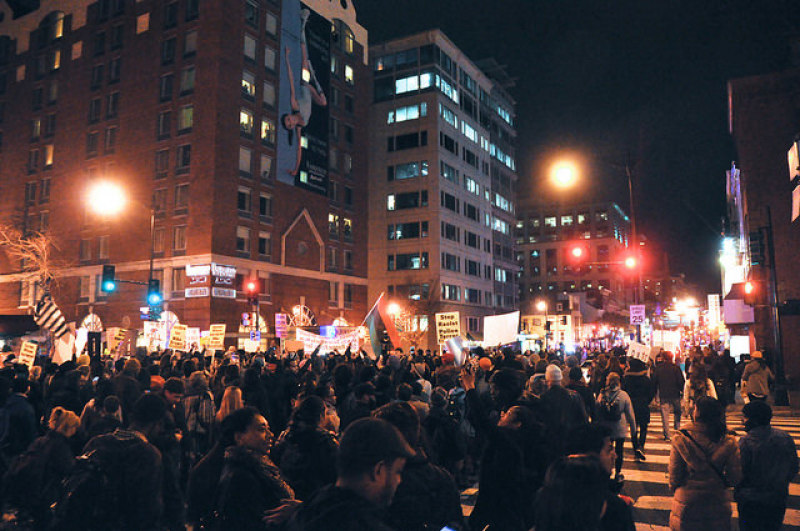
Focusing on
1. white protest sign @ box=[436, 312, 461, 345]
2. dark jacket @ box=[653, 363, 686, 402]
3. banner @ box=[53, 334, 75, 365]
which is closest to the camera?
dark jacket @ box=[653, 363, 686, 402]

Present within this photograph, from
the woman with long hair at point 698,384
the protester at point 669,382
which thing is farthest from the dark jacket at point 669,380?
the woman with long hair at point 698,384

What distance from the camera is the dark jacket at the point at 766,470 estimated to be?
18.1 ft

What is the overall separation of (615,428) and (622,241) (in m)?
137

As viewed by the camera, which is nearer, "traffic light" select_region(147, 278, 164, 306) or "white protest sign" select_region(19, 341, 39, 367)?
"white protest sign" select_region(19, 341, 39, 367)

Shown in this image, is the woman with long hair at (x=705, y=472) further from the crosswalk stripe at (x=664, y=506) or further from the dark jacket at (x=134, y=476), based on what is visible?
the dark jacket at (x=134, y=476)

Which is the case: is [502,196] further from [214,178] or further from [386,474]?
[386,474]

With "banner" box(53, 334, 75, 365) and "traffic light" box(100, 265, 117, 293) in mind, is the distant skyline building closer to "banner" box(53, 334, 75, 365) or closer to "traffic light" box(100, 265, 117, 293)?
"traffic light" box(100, 265, 117, 293)

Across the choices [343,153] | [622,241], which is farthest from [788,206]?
[622,241]

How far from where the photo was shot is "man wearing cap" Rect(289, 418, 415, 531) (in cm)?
250

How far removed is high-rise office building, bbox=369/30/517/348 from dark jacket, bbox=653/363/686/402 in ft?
160

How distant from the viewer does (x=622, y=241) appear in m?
139

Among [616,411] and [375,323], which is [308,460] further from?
[375,323]

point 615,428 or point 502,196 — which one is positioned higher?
point 502,196

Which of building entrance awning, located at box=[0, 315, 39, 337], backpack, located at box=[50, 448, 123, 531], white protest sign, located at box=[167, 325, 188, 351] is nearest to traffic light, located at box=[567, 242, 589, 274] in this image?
white protest sign, located at box=[167, 325, 188, 351]
